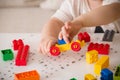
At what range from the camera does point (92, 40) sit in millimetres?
710

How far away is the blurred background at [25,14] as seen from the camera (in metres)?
1.08

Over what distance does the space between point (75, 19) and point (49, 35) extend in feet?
0.28

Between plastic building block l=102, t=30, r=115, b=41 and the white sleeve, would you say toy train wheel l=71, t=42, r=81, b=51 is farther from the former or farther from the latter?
the white sleeve

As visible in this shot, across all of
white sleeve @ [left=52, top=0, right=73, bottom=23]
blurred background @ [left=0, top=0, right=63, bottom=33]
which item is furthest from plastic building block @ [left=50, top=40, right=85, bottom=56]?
blurred background @ [left=0, top=0, right=63, bottom=33]

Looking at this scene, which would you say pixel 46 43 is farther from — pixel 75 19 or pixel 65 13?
pixel 65 13

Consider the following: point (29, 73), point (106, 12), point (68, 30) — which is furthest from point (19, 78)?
point (106, 12)

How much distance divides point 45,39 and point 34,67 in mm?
138

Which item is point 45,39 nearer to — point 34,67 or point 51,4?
point 34,67

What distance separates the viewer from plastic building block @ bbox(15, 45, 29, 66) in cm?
60

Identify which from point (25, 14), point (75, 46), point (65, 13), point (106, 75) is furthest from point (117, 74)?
point (25, 14)

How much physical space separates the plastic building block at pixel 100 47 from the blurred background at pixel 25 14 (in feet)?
1.42

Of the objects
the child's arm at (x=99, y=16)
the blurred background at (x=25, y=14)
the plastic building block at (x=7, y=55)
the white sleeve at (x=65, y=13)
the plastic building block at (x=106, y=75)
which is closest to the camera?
the plastic building block at (x=106, y=75)

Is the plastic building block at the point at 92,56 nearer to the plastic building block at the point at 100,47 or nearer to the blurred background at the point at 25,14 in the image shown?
the plastic building block at the point at 100,47

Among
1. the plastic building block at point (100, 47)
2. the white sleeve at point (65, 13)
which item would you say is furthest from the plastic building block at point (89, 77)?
the white sleeve at point (65, 13)
